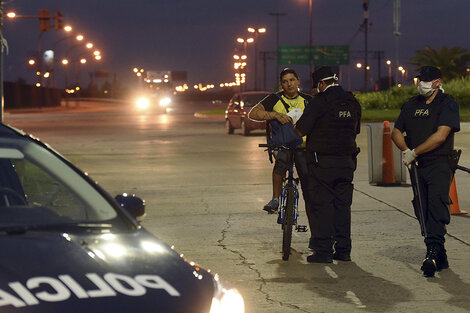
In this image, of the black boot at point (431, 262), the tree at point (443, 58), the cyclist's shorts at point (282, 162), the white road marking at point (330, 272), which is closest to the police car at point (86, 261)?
the white road marking at point (330, 272)

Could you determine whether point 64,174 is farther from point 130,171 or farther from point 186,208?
point 130,171

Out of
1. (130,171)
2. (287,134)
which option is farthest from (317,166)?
(130,171)

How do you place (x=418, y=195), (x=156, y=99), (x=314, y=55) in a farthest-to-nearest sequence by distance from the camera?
(x=314, y=55) → (x=156, y=99) → (x=418, y=195)

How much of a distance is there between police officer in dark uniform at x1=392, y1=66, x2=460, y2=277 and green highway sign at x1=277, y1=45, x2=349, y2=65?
84539 mm

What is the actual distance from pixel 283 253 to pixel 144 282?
229 inches

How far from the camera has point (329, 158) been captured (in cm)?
905

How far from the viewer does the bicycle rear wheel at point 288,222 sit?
9.20m

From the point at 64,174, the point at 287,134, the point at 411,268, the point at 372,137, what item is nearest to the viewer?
the point at 64,174

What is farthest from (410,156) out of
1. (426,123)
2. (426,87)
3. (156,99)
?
(156,99)

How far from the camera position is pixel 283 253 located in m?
9.26

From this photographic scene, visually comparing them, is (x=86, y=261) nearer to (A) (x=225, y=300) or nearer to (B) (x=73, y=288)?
(B) (x=73, y=288)

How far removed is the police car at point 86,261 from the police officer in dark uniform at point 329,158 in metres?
4.68

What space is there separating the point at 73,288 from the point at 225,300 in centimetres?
58

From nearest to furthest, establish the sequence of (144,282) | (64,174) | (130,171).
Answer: (144,282) → (64,174) → (130,171)
